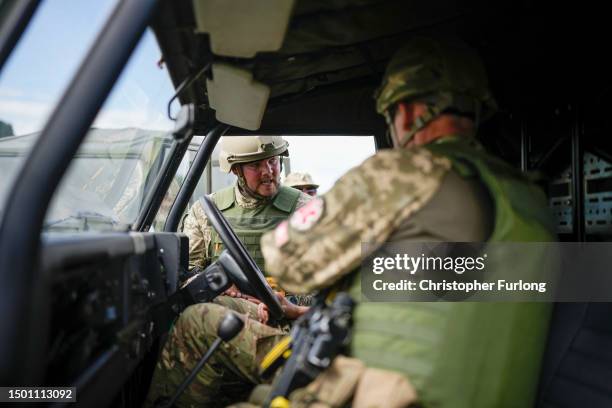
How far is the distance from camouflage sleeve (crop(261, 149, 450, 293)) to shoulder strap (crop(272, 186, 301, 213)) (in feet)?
8.36

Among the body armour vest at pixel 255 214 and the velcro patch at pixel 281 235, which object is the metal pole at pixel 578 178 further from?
the body armour vest at pixel 255 214

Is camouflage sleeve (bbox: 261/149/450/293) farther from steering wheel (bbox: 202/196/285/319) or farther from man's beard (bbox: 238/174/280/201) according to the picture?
man's beard (bbox: 238/174/280/201)

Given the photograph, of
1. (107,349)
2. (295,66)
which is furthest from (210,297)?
(295,66)

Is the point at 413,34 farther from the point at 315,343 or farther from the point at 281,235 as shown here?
the point at 315,343

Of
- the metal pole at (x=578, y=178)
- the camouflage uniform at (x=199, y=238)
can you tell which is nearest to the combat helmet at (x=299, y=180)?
the camouflage uniform at (x=199, y=238)

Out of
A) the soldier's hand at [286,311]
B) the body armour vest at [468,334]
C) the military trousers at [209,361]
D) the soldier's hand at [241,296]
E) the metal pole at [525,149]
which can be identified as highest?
the metal pole at [525,149]

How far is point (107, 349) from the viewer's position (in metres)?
1.40

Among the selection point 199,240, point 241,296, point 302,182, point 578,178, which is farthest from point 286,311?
point 302,182

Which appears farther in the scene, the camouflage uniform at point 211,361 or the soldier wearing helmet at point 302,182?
the soldier wearing helmet at point 302,182

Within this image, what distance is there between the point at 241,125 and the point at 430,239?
1.36 meters

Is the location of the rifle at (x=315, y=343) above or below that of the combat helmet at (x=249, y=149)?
below

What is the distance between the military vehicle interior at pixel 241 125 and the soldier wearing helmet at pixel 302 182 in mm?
4285

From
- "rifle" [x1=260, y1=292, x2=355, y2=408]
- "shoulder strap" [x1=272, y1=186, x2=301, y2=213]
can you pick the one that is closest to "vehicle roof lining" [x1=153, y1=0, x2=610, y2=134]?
"rifle" [x1=260, y1=292, x2=355, y2=408]

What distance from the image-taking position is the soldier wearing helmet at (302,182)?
6.90 m
